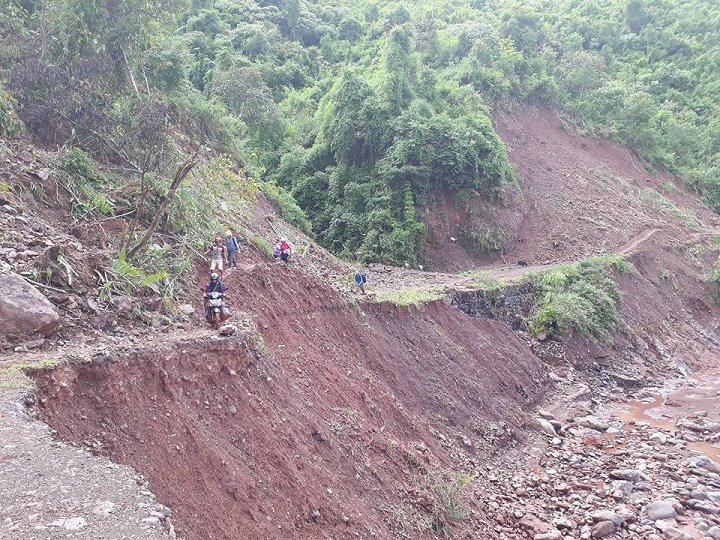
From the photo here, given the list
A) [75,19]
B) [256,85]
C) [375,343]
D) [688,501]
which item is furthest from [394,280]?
[256,85]

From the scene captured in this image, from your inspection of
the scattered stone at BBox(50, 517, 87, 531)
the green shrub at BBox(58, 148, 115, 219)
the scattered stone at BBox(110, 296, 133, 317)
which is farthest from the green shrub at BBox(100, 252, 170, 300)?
the scattered stone at BBox(50, 517, 87, 531)

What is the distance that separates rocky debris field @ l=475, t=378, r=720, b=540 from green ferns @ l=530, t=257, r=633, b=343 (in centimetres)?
402

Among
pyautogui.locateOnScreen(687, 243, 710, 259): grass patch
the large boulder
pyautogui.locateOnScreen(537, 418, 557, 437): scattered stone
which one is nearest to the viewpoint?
the large boulder

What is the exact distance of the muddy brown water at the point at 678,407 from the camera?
15890 mm

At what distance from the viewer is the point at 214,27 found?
40.1m

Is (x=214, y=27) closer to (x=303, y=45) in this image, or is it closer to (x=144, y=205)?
(x=303, y=45)

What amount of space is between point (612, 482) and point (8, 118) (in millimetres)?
15567

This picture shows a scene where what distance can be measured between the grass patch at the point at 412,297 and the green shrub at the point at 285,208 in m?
6.58

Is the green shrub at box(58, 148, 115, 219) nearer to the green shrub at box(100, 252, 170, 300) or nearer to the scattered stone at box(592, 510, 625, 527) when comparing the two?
the green shrub at box(100, 252, 170, 300)

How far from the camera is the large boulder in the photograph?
23.7 feet

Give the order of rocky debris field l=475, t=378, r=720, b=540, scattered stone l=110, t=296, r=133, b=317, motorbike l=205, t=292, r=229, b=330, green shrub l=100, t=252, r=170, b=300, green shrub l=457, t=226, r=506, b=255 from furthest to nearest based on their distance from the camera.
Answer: green shrub l=457, t=226, r=506, b=255 < rocky debris field l=475, t=378, r=720, b=540 < motorbike l=205, t=292, r=229, b=330 < green shrub l=100, t=252, r=170, b=300 < scattered stone l=110, t=296, r=133, b=317

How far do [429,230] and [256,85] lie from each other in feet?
41.6

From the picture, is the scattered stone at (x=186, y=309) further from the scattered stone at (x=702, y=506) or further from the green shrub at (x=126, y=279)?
the scattered stone at (x=702, y=506)

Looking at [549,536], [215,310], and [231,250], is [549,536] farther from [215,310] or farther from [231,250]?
[231,250]
